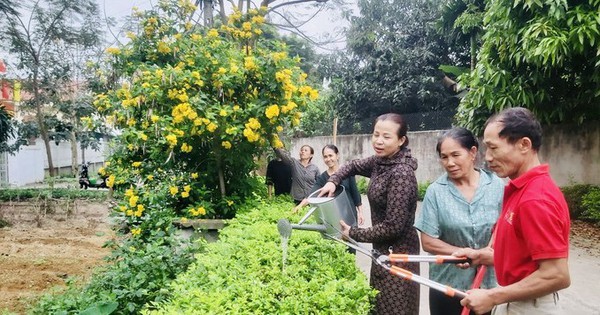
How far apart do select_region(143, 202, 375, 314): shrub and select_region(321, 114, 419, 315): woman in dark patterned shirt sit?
13cm

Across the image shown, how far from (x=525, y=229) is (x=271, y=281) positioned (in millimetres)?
1208

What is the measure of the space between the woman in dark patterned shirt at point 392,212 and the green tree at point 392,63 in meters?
11.0

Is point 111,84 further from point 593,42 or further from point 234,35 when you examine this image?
point 593,42

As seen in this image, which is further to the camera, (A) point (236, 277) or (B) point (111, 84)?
(B) point (111, 84)

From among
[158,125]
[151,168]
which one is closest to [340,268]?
[158,125]

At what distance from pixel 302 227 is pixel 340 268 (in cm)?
52

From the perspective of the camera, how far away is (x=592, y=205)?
24.0ft

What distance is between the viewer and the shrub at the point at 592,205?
7.22 m

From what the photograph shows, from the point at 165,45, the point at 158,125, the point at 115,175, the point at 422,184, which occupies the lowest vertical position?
the point at 422,184

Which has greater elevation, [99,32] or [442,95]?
[99,32]

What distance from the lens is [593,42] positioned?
17.9 feet

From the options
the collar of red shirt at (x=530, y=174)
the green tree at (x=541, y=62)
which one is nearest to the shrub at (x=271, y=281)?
the collar of red shirt at (x=530, y=174)

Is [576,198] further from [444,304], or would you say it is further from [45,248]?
[45,248]

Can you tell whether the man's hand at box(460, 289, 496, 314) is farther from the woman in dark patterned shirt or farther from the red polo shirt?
the woman in dark patterned shirt
